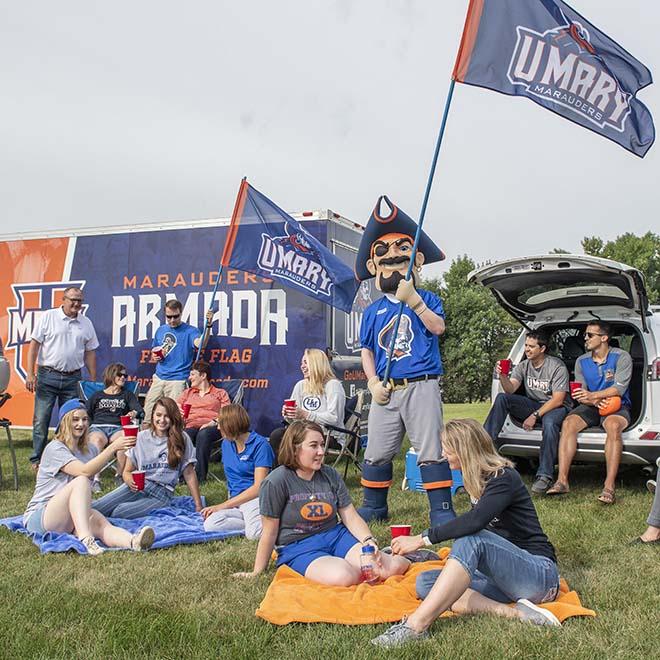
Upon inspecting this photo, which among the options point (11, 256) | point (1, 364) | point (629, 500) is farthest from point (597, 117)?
point (11, 256)

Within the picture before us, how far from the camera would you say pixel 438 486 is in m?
4.75

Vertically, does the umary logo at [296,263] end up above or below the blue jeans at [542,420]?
above

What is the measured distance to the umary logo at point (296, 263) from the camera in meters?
7.79

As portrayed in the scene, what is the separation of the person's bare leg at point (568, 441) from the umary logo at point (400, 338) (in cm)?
195

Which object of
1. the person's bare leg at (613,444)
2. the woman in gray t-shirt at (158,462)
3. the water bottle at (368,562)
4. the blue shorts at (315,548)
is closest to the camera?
the water bottle at (368,562)

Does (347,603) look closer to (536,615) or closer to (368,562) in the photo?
(368,562)

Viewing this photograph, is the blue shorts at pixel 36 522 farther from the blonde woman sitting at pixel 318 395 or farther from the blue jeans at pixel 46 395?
the blue jeans at pixel 46 395

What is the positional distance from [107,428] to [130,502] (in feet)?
6.83

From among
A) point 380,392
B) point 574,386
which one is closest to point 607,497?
point 574,386

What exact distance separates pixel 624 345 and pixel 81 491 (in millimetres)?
4991

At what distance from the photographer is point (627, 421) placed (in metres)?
6.05

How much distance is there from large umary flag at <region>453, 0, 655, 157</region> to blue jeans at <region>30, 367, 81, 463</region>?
5235 mm

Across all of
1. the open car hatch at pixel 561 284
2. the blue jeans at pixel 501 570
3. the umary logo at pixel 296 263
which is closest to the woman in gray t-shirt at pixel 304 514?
the blue jeans at pixel 501 570

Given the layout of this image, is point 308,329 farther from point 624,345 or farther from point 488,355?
point 488,355
